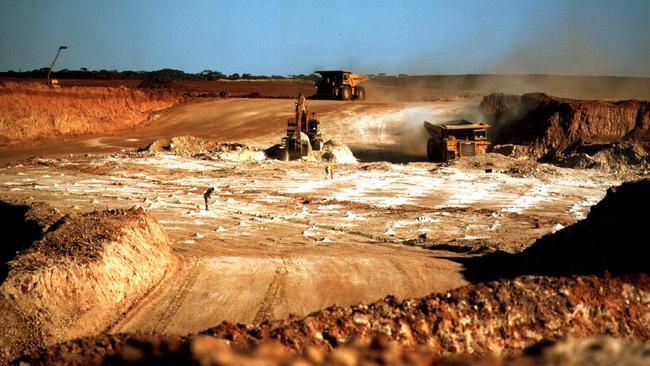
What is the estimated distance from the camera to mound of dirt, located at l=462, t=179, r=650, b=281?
37.5 feet

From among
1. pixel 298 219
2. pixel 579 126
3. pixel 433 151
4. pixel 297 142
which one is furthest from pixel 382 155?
pixel 298 219

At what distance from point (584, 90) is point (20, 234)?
6354cm

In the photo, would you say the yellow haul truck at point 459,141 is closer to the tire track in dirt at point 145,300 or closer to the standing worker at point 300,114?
the standing worker at point 300,114

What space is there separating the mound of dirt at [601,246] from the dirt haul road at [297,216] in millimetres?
1382

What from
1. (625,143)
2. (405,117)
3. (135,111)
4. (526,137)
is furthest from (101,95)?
(625,143)

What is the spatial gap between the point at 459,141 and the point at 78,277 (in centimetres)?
2440

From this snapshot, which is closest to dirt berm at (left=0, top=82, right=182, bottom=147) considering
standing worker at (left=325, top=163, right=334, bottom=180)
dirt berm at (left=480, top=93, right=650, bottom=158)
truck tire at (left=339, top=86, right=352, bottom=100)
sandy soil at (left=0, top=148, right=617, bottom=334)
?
sandy soil at (left=0, top=148, right=617, bottom=334)

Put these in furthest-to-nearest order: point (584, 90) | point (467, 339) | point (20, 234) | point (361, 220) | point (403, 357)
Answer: point (584, 90), point (361, 220), point (20, 234), point (467, 339), point (403, 357)

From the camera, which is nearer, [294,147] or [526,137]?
[294,147]

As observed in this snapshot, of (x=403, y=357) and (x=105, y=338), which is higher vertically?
(x=403, y=357)

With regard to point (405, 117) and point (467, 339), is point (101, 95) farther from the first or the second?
point (467, 339)

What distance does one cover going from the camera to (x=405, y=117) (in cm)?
4978

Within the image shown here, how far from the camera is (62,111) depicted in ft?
154

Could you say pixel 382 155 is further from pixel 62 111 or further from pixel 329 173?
pixel 62 111
